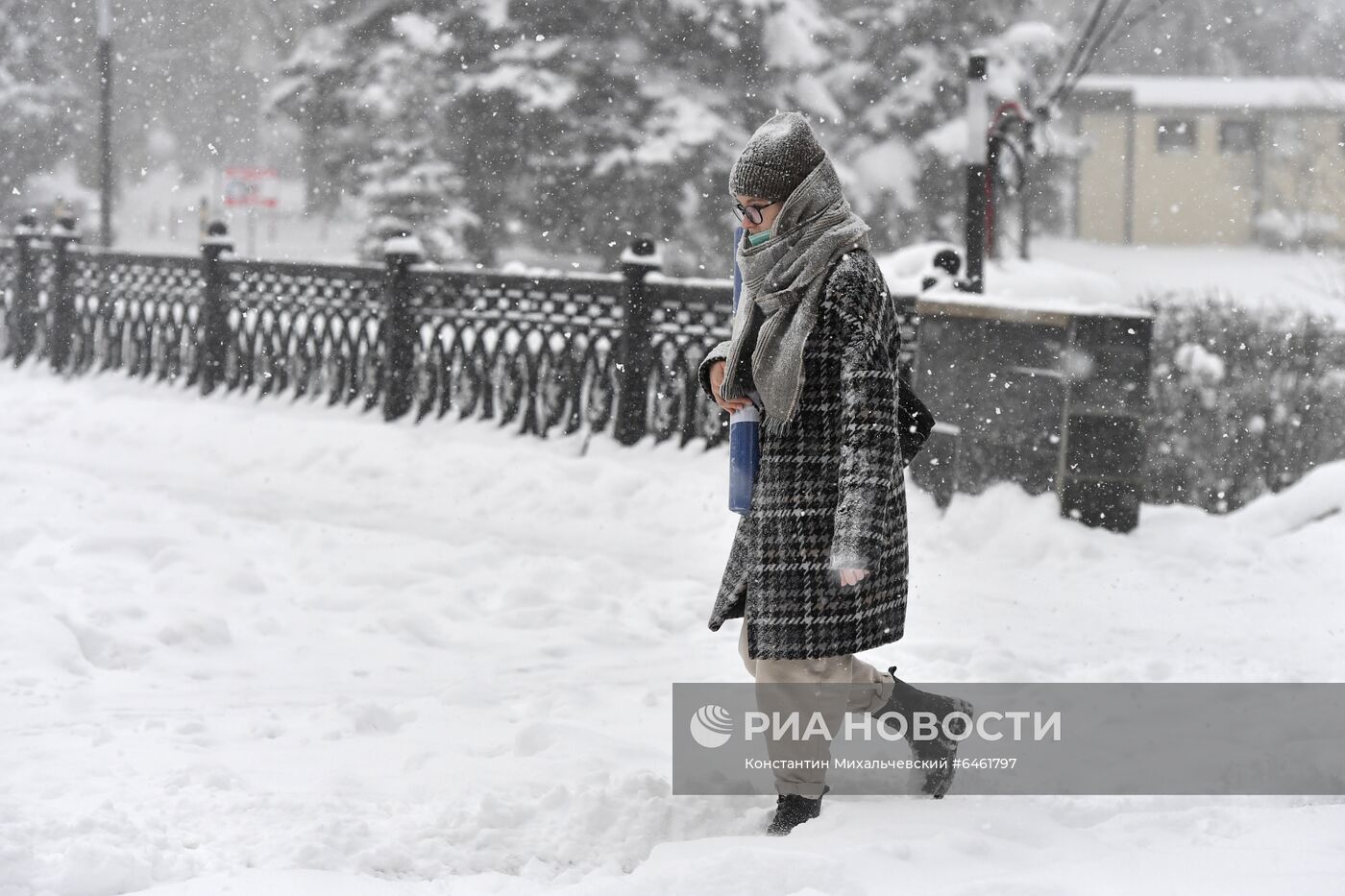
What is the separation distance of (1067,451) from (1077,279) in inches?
39.0

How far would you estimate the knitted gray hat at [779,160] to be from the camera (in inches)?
130

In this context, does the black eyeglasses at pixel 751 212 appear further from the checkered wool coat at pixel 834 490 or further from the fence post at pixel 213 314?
the fence post at pixel 213 314

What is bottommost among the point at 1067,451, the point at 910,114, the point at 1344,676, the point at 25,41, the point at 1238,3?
the point at 1344,676

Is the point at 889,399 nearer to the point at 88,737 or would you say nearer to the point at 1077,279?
the point at 88,737

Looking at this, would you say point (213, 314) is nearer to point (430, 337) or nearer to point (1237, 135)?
point (430, 337)

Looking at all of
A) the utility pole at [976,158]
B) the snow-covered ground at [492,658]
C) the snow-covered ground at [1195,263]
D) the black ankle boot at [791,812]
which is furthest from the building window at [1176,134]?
the black ankle boot at [791,812]

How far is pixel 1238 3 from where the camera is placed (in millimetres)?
52344

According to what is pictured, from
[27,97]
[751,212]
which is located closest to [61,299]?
[751,212]

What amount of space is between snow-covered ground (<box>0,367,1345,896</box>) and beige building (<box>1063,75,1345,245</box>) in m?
38.1

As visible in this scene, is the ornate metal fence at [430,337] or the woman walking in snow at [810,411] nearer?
the woman walking in snow at [810,411]

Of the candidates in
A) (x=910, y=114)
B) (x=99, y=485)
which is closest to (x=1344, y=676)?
(x=99, y=485)

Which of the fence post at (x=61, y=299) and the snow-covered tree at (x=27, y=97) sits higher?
the snow-covered tree at (x=27, y=97)

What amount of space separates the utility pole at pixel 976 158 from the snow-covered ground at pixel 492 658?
1555 millimetres

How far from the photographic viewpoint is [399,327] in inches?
423
